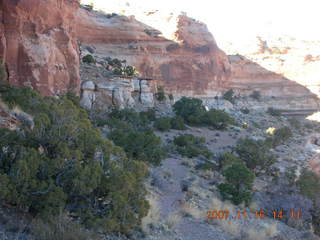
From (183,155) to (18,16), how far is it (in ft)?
35.9

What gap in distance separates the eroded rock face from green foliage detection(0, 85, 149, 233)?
10716 millimetres

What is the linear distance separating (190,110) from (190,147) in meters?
11.3

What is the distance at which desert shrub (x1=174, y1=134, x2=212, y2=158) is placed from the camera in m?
16.0

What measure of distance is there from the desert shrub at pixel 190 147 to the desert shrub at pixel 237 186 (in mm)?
4918

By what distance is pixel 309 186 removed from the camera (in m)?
11.1

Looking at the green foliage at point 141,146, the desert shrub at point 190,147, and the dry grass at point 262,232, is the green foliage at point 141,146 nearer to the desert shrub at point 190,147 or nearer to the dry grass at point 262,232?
the desert shrub at point 190,147

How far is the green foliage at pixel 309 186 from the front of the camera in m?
10.9

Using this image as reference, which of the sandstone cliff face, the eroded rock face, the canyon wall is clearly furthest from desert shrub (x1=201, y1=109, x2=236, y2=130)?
the sandstone cliff face

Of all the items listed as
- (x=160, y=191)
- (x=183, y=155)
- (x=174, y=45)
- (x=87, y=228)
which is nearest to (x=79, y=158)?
(x=87, y=228)

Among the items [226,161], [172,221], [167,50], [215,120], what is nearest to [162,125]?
[215,120]

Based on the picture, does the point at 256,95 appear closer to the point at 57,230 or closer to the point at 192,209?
the point at 192,209

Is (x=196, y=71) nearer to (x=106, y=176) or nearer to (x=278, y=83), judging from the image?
(x=278, y=83)

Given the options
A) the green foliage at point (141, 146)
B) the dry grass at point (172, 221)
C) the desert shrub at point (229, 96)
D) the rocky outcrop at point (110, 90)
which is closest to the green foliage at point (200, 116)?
the rocky outcrop at point (110, 90)

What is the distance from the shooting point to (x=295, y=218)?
9484 millimetres
